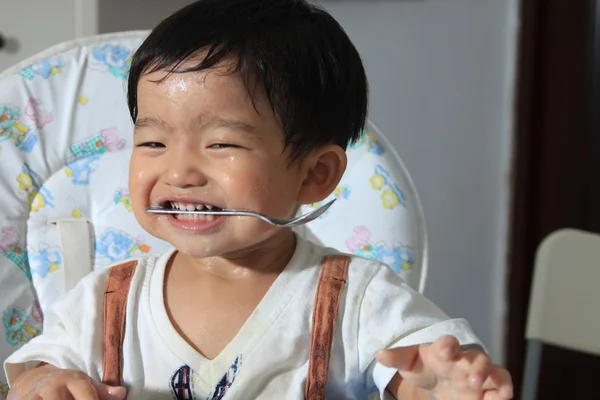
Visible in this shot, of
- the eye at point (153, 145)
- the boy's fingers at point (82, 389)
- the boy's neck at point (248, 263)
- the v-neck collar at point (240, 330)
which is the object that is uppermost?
the eye at point (153, 145)

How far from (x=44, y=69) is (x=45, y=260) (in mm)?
208

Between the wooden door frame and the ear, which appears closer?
the ear

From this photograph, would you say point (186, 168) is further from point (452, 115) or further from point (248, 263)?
point (452, 115)

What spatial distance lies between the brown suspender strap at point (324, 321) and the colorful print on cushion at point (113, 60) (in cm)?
33

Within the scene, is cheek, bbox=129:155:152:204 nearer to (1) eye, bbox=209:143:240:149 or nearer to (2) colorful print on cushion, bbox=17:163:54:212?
(1) eye, bbox=209:143:240:149

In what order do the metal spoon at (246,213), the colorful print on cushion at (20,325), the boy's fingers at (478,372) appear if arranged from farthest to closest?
the colorful print on cushion at (20,325) → the metal spoon at (246,213) → the boy's fingers at (478,372)

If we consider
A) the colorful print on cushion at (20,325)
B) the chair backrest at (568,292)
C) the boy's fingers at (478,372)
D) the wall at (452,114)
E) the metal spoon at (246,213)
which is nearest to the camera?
the boy's fingers at (478,372)

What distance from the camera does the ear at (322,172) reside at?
60 centimetres

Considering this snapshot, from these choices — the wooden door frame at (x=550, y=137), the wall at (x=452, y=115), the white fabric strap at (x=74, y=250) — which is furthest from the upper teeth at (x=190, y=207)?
the wooden door frame at (x=550, y=137)

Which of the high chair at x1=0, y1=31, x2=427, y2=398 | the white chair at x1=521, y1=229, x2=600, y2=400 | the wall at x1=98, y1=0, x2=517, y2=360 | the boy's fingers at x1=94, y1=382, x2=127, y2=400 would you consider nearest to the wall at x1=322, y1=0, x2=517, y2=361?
the wall at x1=98, y1=0, x2=517, y2=360

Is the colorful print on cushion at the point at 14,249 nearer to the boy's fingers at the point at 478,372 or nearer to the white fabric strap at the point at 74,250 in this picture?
the white fabric strap at the point at 74,250

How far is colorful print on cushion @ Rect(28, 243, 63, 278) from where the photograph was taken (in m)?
0.72

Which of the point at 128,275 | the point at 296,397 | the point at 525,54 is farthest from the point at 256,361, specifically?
the point at 525,54

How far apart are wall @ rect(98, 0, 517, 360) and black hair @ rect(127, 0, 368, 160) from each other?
2.96ft
